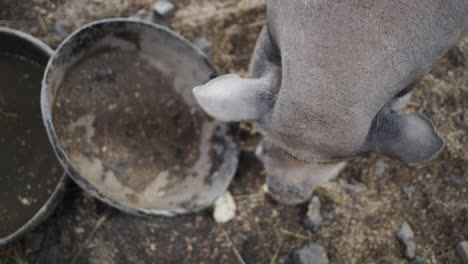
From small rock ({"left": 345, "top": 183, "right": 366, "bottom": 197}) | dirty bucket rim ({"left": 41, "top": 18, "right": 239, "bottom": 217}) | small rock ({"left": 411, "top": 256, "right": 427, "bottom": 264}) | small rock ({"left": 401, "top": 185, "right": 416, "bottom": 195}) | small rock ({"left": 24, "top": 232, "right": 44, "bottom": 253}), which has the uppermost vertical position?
dirty bucket rim ({"left": 41, "top": 18, "right": 239, "bottom": 217})

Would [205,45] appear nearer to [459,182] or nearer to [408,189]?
[408,189]

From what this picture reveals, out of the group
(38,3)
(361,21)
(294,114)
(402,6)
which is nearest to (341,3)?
(361,21)

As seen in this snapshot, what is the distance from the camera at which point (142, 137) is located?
97.0 inches

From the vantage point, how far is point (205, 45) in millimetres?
2805

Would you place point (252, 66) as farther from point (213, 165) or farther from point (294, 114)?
point (294, 114)

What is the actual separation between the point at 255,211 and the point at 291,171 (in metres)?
0.90

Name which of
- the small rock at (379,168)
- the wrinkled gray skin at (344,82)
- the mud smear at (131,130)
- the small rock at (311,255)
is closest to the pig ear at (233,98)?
the wrinkled gray skin at (344,82)

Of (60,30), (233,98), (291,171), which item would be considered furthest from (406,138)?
(60,30)

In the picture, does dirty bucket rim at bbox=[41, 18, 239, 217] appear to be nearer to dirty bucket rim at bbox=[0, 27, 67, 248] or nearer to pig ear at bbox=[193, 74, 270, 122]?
dirty bucket rim at bbox=[0, 27, 67, 248]

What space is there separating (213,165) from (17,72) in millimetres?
1350

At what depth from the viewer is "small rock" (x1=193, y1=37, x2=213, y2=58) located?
2.80 meters

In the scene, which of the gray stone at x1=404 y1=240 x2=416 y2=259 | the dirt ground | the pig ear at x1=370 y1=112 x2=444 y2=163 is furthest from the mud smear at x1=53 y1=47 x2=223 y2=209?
the gray stone at x1=404 y1=240 x2=416 y2=259

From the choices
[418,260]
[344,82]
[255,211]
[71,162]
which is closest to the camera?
[344,82]

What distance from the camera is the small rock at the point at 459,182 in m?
2.66
